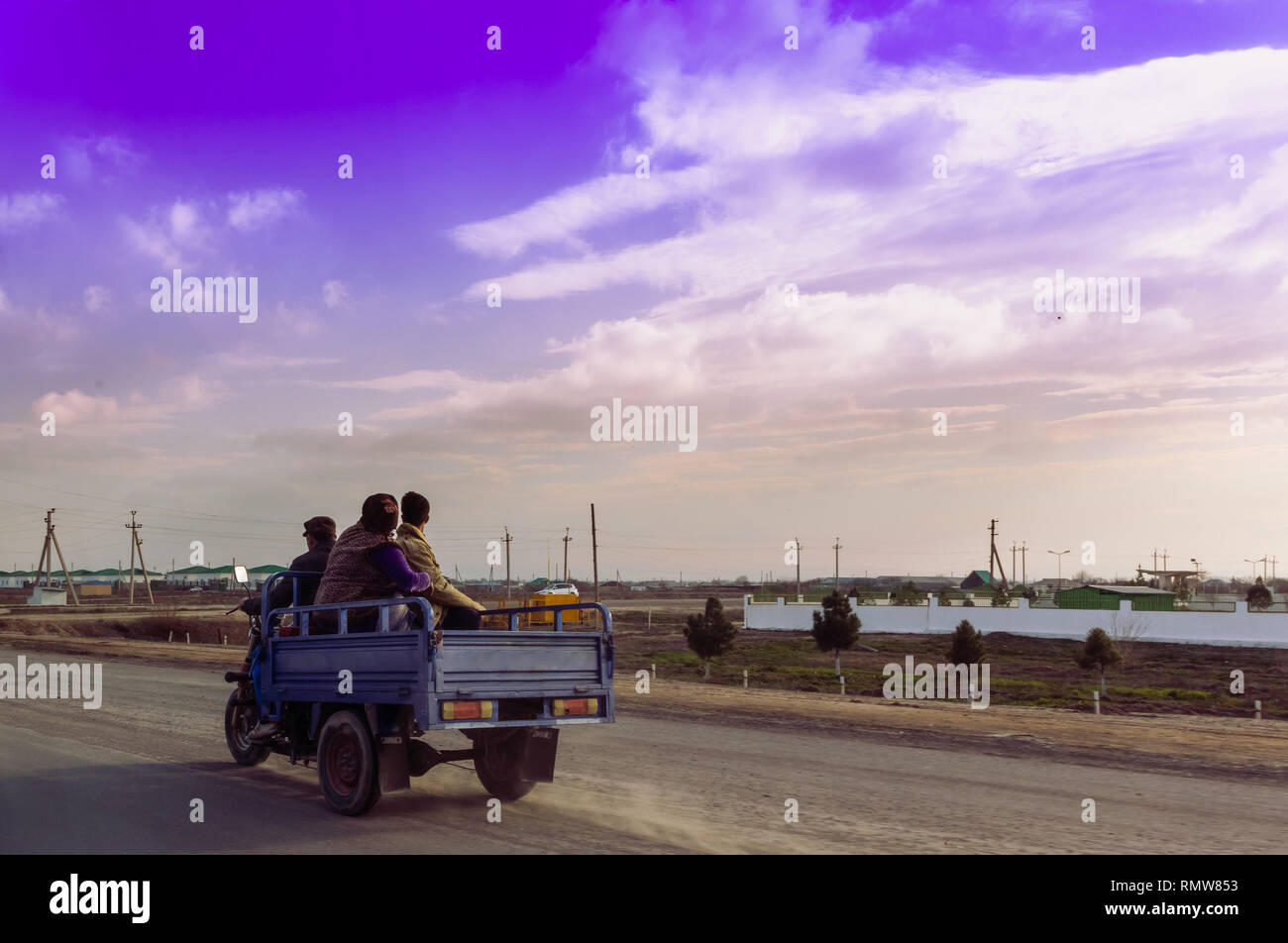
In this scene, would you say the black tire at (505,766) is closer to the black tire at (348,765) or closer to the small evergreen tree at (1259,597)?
the black tire at (348,765)

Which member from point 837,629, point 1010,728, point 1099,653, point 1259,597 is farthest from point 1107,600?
point 1010,728

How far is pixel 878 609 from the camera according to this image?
5700cm

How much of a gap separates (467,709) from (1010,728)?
10995mm

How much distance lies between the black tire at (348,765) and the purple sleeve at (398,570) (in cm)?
115

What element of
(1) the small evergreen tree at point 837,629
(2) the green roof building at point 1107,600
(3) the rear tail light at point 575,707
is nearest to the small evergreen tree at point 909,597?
(2) the green roof building at point 1107,600

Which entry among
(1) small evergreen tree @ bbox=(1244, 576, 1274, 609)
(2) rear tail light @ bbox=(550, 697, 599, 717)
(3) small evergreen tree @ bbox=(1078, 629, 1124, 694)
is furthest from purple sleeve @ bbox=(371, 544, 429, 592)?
(1) small evergreen tree @ bbox=(1244, 576, 1274, 609)

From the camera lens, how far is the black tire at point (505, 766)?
934cm

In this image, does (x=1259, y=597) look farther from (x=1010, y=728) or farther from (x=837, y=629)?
(x=1010, y=728)

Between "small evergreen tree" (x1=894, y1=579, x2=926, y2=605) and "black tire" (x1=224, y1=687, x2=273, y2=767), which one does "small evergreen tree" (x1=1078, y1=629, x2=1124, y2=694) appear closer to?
"small evergreen tree" (x1=894, y1=579, x2=926, y2=605)

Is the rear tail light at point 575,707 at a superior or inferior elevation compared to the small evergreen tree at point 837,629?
superior

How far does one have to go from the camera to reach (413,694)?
7949mm
